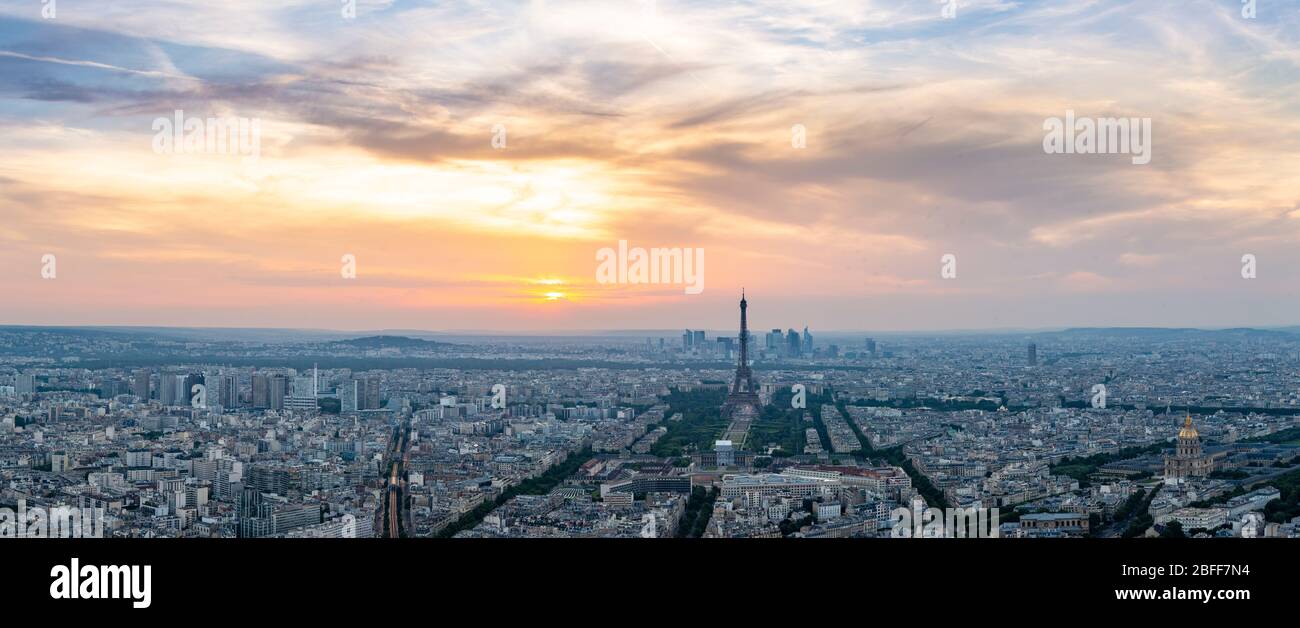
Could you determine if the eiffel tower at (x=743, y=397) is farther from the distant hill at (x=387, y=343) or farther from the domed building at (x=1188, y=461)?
the distant hill at (x=387, y=343)

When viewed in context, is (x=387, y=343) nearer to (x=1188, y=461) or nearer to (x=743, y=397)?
(x=743, y=397)

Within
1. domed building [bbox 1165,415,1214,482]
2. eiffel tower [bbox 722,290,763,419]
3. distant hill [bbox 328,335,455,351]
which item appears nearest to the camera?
domed building [bbox 1165,415,1214,482]

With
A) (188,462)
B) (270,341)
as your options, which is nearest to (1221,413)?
(188,462)

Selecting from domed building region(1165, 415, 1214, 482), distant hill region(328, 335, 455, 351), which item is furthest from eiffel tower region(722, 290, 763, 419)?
distant hill region(328, 335, 455, 351)

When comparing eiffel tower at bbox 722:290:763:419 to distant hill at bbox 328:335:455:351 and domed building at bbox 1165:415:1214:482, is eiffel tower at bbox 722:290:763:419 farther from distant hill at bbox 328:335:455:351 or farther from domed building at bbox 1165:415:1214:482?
distant hill at bbox 328:335:455:351

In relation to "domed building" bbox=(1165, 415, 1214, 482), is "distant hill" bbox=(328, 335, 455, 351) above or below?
above

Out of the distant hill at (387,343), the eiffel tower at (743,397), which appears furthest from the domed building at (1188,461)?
the distant hill at (387,343)
